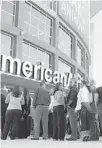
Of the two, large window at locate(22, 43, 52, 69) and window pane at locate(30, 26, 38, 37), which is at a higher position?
window pane at locate(30, 26, 38, 37)

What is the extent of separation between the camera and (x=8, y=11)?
830 inches

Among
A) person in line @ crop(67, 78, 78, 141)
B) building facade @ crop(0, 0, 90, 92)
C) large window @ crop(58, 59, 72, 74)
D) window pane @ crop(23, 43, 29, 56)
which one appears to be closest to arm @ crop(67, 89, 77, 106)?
person in line @ crop(67, 78, 78, 141)

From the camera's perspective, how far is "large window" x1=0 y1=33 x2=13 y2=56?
66.3 feet

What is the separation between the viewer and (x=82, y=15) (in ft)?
119

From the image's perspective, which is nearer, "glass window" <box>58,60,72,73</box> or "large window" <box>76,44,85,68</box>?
"glass window" <box>58,60,72,73</box>

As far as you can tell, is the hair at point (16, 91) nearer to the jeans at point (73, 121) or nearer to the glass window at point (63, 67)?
the jeans at point (73, 121)

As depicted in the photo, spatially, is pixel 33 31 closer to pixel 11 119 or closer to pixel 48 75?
pixel 48 75

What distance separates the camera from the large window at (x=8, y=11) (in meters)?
20.4

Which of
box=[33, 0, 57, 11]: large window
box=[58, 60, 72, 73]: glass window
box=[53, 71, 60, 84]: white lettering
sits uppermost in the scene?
box=[33, 0, 57, 11]: large window

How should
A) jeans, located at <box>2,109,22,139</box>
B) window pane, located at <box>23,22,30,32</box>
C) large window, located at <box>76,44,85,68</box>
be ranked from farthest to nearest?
large window, located at <box>76,44,85,68</box>, window pane, located at <box>23,22,30,32</box>, jeans, located at <box>2,109,22,139</box>

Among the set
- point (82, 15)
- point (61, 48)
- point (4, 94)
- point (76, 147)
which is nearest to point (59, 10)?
point (61, 48)

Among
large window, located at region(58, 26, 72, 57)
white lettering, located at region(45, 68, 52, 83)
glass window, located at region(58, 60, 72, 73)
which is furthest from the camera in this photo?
large window, located at region(58, 26, 72, 57)

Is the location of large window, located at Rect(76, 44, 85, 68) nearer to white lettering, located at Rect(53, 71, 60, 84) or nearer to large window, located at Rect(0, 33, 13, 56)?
white lettering, located at Rect(53, 71, 60, 84)

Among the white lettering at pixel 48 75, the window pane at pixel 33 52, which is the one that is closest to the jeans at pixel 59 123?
the white lettering at pixel 48 75
